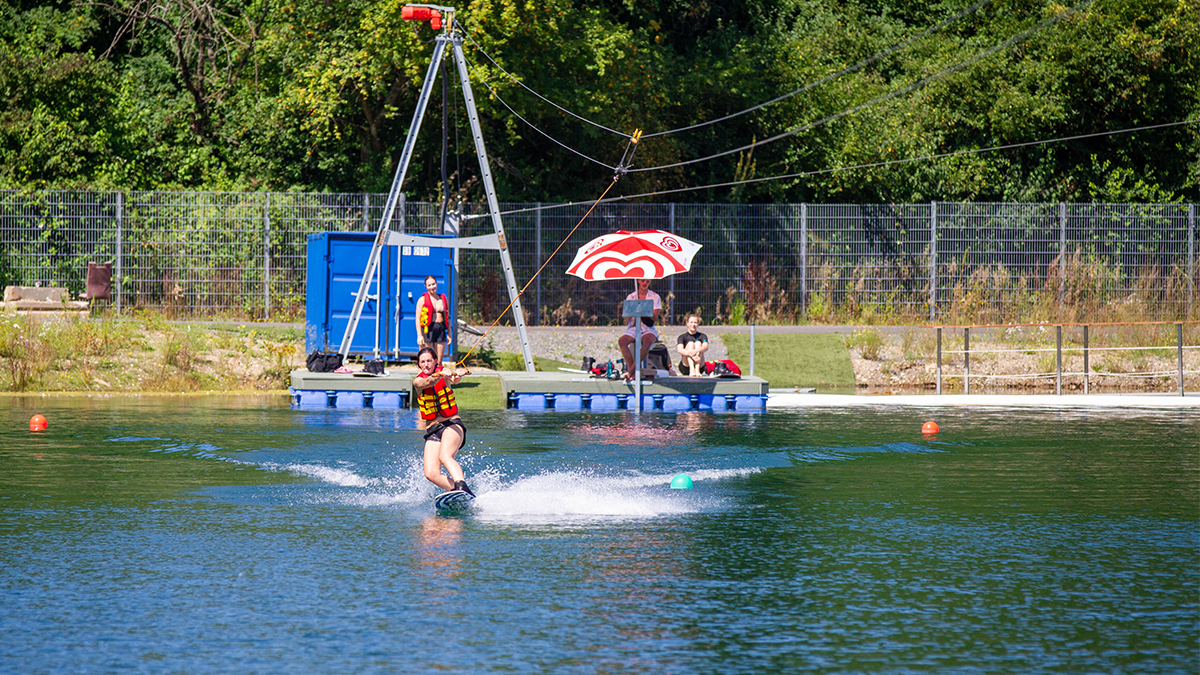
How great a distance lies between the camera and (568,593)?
786 cm

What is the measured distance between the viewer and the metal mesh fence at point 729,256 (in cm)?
2752

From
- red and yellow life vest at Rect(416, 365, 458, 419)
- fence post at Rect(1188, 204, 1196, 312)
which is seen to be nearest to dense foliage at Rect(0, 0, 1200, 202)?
fence post at Rect(1188, 204, 1196, 312)

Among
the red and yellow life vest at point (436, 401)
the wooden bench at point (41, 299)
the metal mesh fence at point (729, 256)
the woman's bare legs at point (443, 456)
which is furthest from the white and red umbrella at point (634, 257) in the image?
the wooden bench at point (41, 299)

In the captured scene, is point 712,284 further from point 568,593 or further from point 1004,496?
point 568,593

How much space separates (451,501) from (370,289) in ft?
44.0

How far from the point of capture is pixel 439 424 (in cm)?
1124

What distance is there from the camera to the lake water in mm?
6691

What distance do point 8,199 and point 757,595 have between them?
77.6ft

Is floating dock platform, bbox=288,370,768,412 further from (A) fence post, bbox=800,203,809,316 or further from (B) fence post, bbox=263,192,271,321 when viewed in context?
(A) fence post, bbox=800,203,809,316

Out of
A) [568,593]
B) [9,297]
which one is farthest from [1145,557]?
[9,297]

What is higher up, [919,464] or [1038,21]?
[1038,21]

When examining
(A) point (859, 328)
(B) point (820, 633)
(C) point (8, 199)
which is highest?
(C) point (8, 199)

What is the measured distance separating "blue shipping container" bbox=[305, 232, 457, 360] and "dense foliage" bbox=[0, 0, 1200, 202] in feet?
21.4

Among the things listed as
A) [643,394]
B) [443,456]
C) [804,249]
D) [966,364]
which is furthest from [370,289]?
[443,456]
